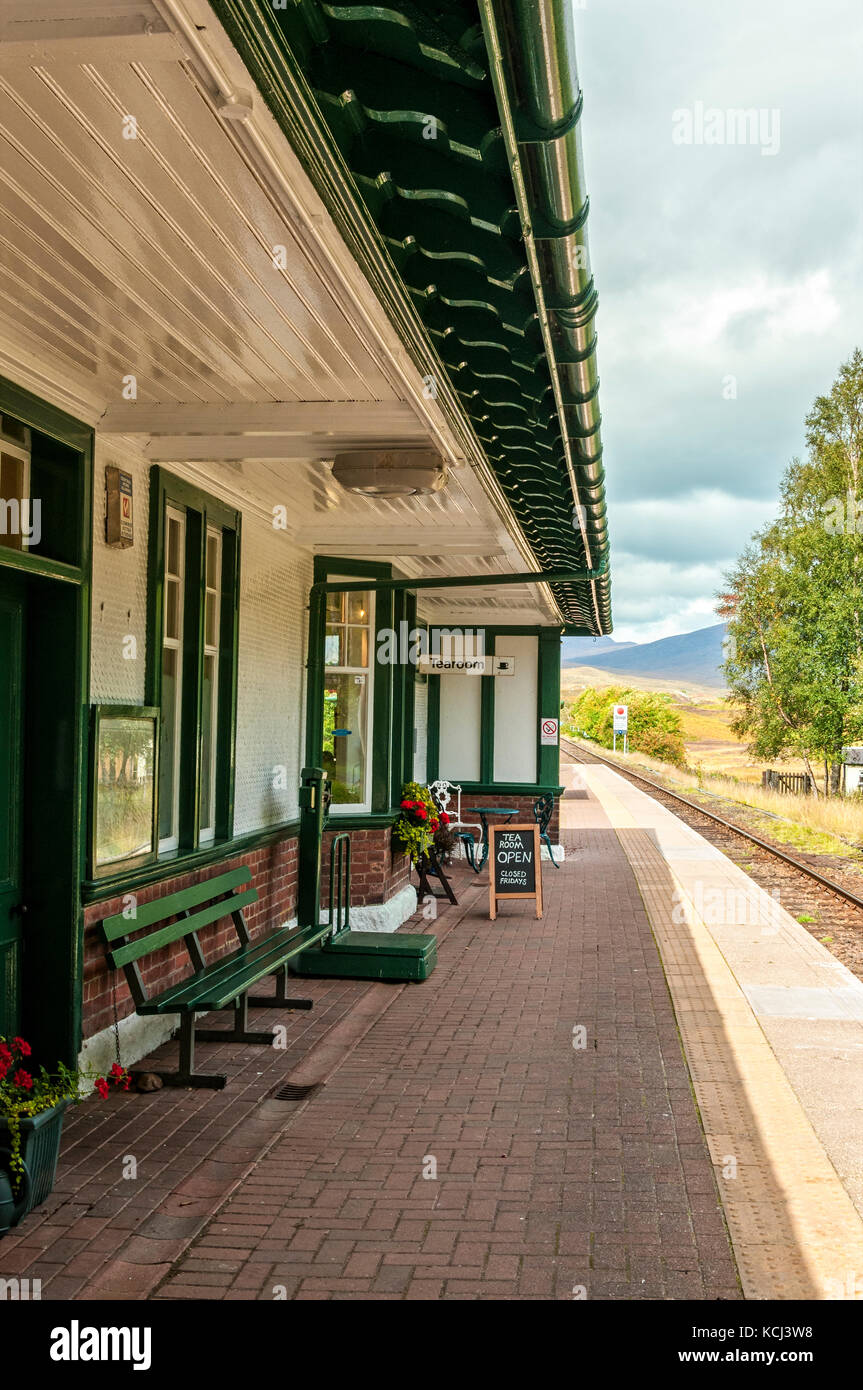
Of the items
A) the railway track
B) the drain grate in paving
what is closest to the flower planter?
the drain grate in paving

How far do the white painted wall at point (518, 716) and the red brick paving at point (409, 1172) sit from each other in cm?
762

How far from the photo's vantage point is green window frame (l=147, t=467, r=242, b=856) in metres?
6.34

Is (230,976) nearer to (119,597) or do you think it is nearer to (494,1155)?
(494,1155)

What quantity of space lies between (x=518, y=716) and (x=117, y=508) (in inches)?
394

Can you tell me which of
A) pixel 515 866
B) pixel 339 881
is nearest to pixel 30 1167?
pixel 339 881

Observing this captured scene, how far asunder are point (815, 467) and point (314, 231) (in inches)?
1306

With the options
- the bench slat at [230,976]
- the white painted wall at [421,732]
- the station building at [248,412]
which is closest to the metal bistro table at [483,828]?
the white painted wall at [421,732]

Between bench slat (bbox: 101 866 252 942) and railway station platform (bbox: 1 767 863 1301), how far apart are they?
0.82 m

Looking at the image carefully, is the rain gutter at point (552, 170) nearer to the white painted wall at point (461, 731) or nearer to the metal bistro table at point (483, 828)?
the metal bistro table at point (483, 828)

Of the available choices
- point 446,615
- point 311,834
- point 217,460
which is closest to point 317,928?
point 311,834

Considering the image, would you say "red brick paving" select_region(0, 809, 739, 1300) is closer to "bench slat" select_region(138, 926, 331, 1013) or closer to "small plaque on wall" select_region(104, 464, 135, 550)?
"bench slat" select_region(138, 926, 331, 1013)

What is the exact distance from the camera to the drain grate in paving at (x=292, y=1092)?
18.7 ft

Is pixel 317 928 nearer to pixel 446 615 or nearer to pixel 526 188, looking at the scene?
pixel 526 188

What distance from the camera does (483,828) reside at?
15055mm
